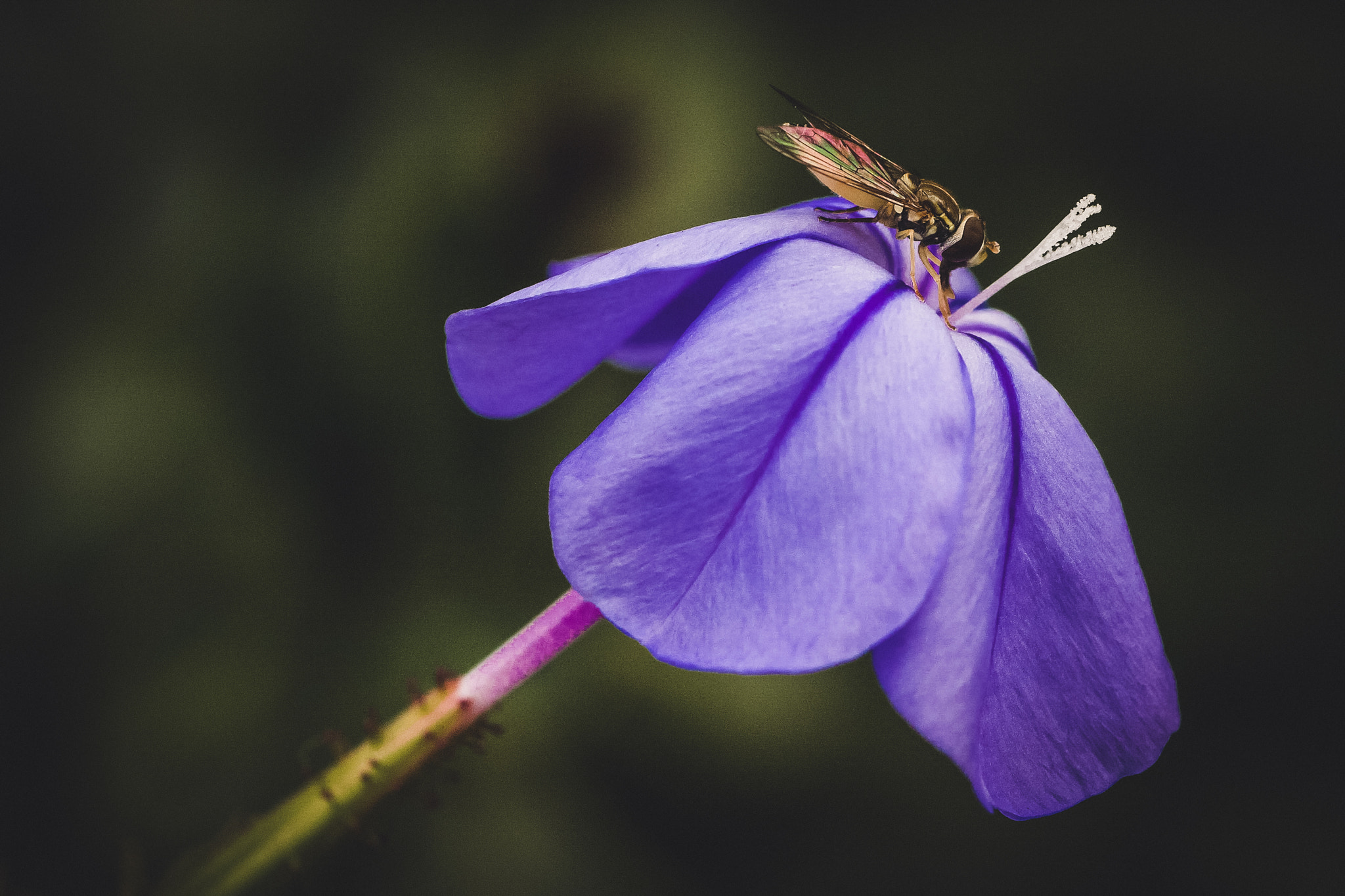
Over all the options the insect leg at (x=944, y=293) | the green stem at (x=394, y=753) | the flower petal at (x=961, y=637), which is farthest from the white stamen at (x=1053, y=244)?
the green stem at (x=394, y=753)

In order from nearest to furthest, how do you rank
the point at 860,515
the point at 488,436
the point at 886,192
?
1. the point at 860,515
2. the point at 886,192
3. the point at 488,436

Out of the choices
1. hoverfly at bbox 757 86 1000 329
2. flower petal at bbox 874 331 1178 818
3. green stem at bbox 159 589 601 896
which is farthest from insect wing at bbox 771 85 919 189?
green stem at bbox 159 589 601 896

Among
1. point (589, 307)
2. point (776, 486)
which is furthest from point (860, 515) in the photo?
point (589, 307)

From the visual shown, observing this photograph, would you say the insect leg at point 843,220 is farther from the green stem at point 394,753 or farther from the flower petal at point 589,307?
the green stem at point 394,753

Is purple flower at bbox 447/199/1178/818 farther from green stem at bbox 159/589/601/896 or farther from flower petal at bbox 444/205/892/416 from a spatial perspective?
green stem at bbox 159/589/601/896

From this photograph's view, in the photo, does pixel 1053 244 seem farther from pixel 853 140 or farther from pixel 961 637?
pixel 961 637

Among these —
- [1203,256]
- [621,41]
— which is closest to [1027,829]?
[1203,256]
